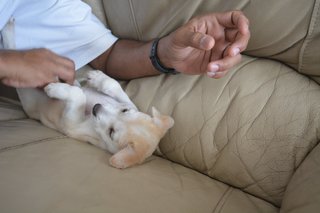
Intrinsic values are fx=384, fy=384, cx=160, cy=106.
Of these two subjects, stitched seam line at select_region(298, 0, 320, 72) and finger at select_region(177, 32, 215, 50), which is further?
stitched seam line at select_region(298, 0, 320, 72)

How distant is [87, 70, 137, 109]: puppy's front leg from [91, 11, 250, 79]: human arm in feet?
0.23

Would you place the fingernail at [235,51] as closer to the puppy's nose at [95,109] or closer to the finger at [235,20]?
the finger at [235,20]

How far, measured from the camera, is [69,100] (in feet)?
4.07

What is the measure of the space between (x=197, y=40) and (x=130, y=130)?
42 cm

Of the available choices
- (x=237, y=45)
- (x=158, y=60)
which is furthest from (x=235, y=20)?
(x=158, y=60)

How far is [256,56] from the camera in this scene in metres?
1.12

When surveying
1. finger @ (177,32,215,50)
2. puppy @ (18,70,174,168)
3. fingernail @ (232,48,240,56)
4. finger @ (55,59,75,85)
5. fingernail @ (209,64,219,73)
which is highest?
finger @ (177,32,215,50)

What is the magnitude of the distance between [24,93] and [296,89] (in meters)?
0.88

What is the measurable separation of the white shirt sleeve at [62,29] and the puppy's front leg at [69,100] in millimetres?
152

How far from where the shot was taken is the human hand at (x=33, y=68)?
1130 millimetres

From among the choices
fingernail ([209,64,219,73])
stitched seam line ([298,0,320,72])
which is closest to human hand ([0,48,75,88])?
fingernail ([209,64,219,73])

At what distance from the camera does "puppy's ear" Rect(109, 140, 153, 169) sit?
1.04m

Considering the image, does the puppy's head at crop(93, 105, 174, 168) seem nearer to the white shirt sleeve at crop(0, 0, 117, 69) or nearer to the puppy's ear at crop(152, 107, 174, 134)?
the puppy's ear at crop(152, 107, 174, 134)

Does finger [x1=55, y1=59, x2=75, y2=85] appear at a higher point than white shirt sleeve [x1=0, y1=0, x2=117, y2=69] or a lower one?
lower
